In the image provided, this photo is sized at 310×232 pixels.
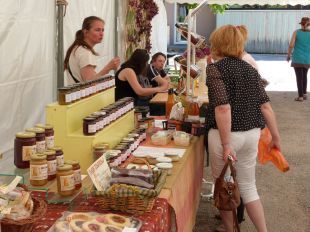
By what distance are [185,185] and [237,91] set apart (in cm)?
58

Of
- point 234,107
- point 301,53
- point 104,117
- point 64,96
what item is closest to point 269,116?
point 234,107

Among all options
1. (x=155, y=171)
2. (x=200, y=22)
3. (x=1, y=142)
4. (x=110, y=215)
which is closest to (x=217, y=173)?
(x=155, y=171)

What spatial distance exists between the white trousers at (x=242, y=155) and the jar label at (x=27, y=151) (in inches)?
42.0

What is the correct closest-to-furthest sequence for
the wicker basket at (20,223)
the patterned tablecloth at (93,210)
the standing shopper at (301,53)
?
the wicker basket at (20,223) < the patterned tablecloth at (93,210) < the standing shopper at (301,53)

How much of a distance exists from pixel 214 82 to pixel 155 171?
705 mm

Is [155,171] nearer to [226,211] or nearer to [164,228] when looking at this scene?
[164,228]

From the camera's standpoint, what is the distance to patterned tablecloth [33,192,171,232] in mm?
1705

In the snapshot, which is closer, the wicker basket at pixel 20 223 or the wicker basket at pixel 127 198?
the wicker basket at pixel 20 223

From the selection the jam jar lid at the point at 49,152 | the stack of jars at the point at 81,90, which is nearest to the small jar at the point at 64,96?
the stack of jars at the point at 81,90

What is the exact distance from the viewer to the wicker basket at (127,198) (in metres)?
1.78

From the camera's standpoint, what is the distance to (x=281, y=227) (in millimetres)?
3396

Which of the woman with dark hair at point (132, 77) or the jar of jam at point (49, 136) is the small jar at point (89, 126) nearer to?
the jar of jam at point (49, 136)

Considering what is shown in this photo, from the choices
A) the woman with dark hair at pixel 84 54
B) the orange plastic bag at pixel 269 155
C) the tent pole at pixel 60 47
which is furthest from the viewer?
the tent pole at pixel 60 47

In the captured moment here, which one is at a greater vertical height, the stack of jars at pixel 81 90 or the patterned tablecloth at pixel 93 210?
the stack of jars at pixel 81 90
